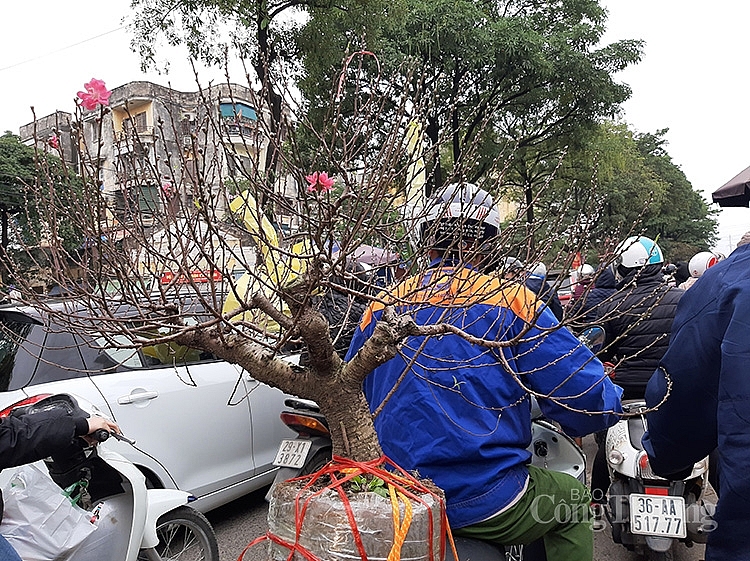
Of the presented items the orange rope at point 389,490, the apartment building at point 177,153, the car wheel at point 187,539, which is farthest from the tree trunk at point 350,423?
the car wheel at point 187,539

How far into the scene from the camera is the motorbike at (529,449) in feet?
6.45

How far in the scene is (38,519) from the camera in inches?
94.6

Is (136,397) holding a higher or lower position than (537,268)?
lower

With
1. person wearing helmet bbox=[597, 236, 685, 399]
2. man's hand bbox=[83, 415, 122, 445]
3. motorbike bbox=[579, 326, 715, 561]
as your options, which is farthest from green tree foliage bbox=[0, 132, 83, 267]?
person wearing helmet bbox=[597, 236, 685, 399]

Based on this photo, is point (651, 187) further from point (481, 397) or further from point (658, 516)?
point (481, 397)

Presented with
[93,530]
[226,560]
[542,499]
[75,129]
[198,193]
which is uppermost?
[75,129]

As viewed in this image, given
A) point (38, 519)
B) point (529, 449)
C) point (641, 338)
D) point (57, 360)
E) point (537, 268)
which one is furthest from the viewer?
point (641, 338)

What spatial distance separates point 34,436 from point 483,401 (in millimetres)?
1618

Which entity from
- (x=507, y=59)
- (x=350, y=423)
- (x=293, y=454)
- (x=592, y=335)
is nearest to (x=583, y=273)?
(x=592, y=335)

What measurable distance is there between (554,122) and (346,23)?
7.27m

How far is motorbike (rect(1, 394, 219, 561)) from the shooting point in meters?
2.58

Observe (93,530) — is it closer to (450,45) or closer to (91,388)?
(91,388)

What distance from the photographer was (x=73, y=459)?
266 cm

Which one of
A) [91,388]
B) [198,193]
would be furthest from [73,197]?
[91,388]
